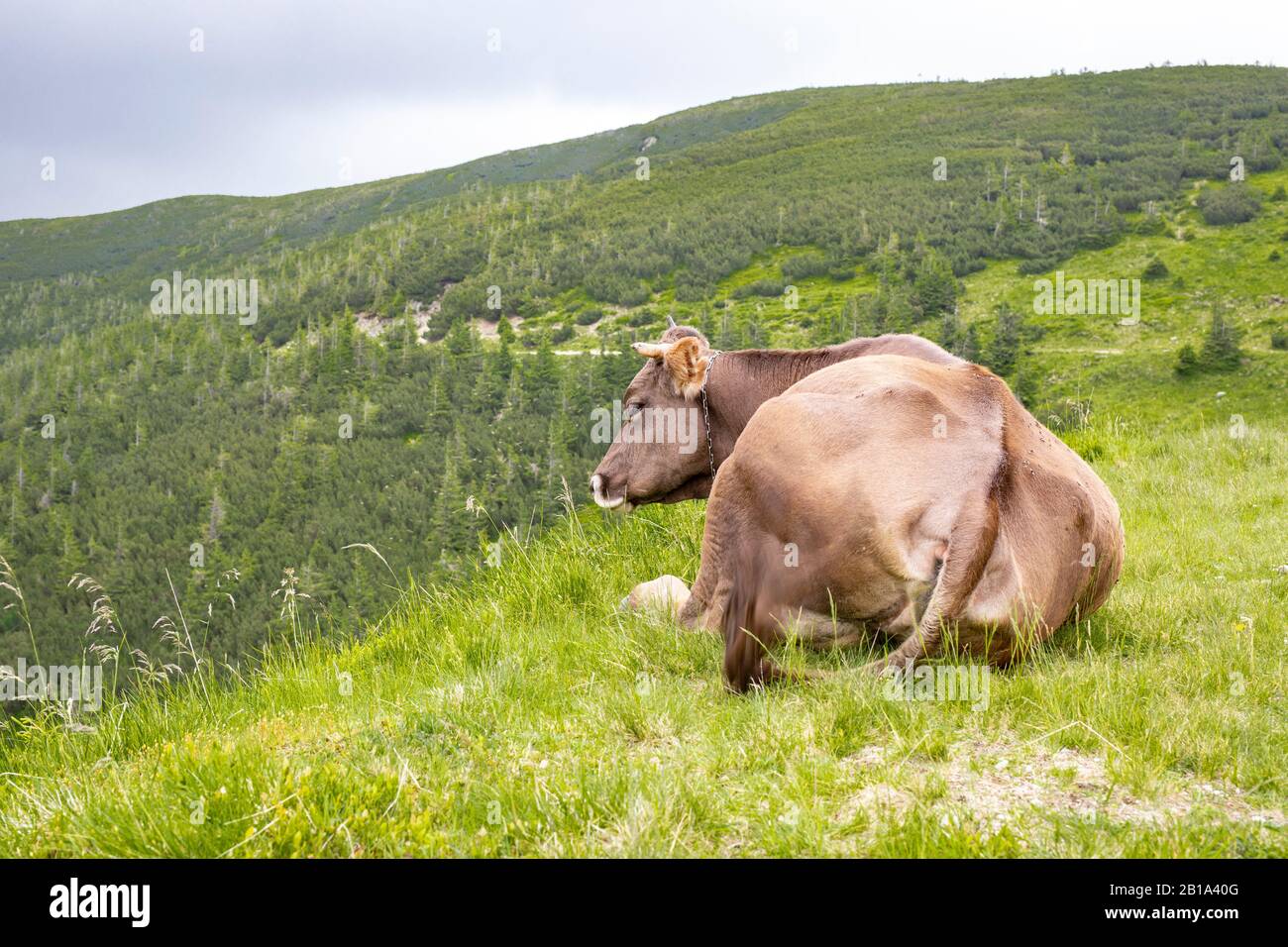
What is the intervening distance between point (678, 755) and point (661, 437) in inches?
167

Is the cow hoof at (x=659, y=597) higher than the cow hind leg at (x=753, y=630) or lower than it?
lower

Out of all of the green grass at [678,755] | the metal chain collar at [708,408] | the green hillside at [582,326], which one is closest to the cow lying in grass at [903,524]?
the green grass at [678,755]

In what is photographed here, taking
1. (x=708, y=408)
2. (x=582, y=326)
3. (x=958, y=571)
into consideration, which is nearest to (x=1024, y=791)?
(x=958, y=571)

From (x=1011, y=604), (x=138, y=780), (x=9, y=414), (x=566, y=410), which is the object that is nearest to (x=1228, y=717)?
(x=1011, y=604)

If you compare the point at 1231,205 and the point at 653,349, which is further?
the point at 1231,205

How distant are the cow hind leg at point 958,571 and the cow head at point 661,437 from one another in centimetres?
327

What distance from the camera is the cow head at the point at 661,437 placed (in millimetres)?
7254

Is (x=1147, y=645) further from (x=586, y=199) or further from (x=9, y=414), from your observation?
(x=9, y=414)

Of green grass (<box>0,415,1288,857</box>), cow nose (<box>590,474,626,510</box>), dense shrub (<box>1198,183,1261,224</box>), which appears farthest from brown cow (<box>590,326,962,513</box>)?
dense shrub (<box>1198,183,1261,224</box>)

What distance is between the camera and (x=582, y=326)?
337ft

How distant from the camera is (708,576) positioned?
5379mm

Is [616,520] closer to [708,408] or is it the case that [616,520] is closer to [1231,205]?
[708,408]

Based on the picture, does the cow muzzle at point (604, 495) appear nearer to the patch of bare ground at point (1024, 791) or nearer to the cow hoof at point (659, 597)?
the cow hoof at point (659, 597)

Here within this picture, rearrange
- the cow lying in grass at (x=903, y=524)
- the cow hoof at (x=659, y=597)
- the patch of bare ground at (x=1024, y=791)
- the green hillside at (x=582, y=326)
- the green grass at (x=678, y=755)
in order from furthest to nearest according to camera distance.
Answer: the green hillside at (x=582, y=326), the cow hoof at (x=659, y=597), the cow lying in grass at (x=903, y=524), the patch of bare ground at (x=1024, y=791), the green grass at (x=678, y=755)
